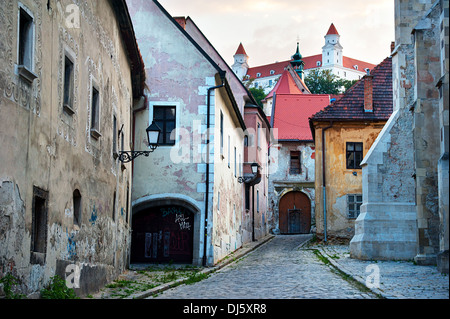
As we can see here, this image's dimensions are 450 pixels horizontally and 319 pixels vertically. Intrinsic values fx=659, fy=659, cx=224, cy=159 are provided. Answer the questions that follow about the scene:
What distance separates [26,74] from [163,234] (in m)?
13.6

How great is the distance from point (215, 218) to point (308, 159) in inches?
1125

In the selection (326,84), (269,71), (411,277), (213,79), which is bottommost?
(411,277)

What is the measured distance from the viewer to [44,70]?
9.91 metres

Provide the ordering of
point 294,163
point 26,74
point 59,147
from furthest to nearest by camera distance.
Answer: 1. point 294,163
2. point 59,147
3. point 26,74

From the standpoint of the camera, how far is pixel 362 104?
3222 centimetres

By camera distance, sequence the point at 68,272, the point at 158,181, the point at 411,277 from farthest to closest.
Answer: the point at 158,181 → the point at 411,277 → the point at 68,272

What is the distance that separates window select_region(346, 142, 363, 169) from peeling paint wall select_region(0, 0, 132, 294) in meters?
17.6

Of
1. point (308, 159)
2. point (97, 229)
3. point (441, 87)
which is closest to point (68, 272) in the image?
point (97, 229)

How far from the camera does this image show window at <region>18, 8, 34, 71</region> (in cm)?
918

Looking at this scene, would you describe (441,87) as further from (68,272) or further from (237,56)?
(237,56)

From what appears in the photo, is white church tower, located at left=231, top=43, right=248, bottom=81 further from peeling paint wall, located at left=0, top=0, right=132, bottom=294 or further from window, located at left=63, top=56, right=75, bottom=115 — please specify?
window, located at left=63, top=56, right=75, bottom=115

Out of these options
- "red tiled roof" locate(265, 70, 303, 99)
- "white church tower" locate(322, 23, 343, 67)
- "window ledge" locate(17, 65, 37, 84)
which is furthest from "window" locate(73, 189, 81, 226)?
"white church tower" locate(322, 23, 343, 67)

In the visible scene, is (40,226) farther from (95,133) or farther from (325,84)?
(325,84)

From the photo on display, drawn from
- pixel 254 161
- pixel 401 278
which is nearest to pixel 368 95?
pixel 254 161
